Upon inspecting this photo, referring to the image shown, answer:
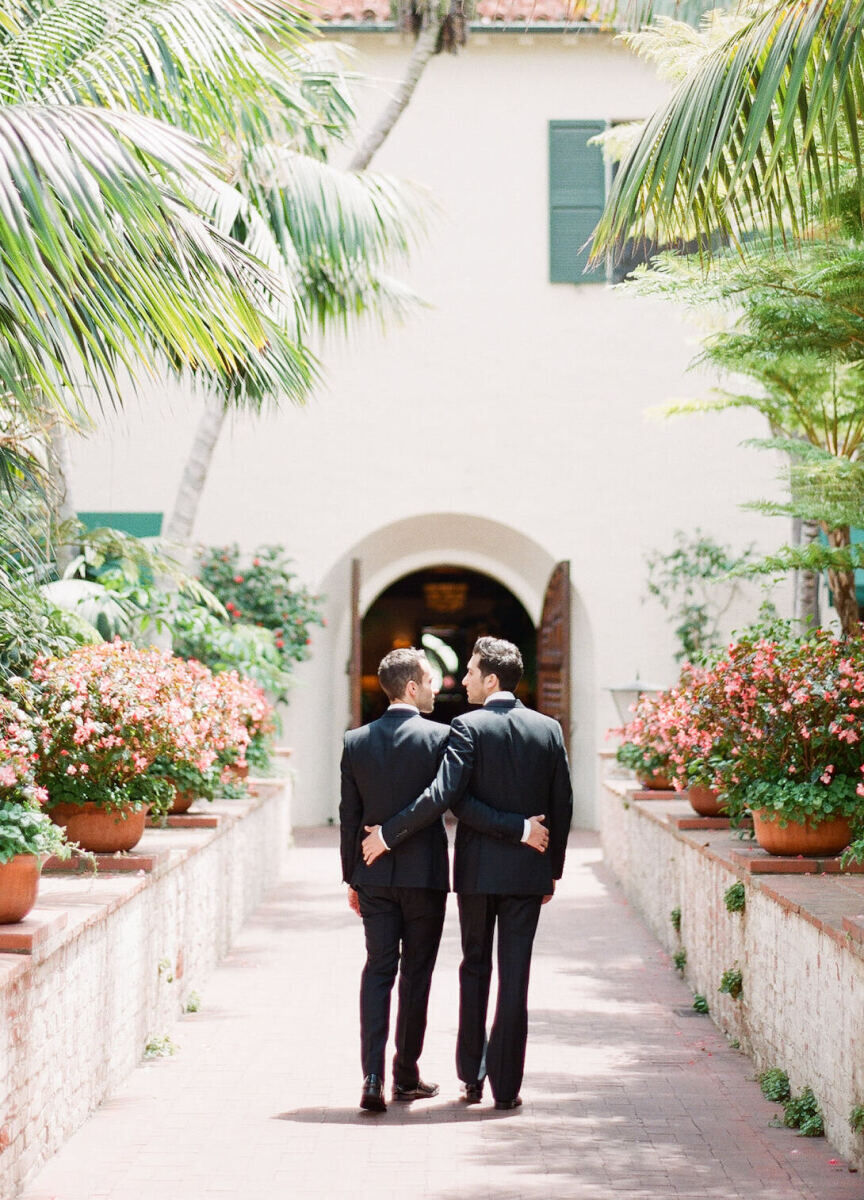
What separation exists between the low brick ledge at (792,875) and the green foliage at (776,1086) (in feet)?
2.10

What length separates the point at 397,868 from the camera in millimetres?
5426

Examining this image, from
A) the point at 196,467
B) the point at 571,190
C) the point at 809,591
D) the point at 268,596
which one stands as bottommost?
the point at 809,591

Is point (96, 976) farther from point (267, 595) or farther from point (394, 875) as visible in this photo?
point (267, 595)

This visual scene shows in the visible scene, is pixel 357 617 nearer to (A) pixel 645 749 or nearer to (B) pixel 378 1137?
(A) pixel 645 749

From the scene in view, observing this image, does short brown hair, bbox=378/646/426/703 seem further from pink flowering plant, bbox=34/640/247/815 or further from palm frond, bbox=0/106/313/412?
pink flowering plant, bbox=34/640/247/815

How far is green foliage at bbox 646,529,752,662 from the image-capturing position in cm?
1600

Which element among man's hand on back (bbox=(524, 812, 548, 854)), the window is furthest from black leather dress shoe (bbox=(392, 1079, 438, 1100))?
the window

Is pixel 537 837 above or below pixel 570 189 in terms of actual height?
below

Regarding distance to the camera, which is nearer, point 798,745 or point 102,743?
point 102,743

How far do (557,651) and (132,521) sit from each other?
4.88 m

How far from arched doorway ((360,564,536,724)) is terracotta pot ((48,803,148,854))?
1444 cm

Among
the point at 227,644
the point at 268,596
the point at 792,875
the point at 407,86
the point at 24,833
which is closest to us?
the point at 24,833

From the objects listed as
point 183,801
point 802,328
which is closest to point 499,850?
point 802,328

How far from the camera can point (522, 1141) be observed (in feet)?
16.7
